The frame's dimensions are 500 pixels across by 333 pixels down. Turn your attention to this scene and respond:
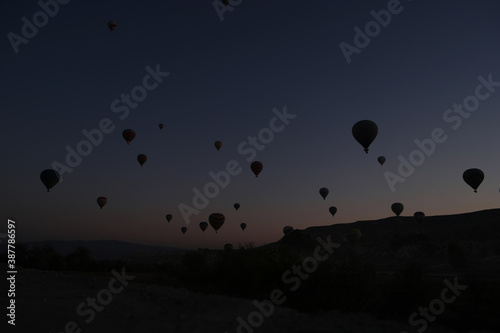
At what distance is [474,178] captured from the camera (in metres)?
34.0

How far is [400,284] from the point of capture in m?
11.0

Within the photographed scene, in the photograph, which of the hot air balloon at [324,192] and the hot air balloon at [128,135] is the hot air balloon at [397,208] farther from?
the hot air balloon at [128,135]

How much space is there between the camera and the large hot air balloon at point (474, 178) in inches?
1335

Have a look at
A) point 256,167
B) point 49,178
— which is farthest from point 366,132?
point 49,178

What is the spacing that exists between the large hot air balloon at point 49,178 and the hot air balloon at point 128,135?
21.9 feet

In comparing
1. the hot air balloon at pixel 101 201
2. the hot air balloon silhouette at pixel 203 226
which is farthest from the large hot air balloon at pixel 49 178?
the hot air balloon silhouette at pixel 203 226

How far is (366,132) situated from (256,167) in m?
12.9

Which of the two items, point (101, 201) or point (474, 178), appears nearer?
point (474, 178)

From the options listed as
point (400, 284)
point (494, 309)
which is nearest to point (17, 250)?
point (400, 284)

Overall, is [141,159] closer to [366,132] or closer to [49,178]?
[49,178]

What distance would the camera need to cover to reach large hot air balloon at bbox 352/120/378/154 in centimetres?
2525

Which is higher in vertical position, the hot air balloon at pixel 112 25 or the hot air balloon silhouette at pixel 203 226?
the hot air balloon at pixel 112 25

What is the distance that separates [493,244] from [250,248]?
5369cm

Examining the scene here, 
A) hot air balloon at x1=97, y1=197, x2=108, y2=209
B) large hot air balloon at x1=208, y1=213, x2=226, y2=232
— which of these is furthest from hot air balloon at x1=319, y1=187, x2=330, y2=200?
hot air balloon at x1=97, y1=197, x2=108, y2=209
